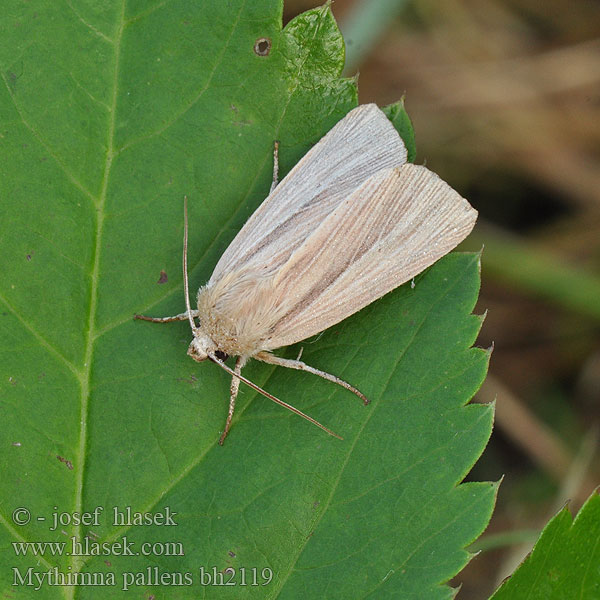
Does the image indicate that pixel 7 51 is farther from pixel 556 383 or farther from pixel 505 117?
pixel 556 383

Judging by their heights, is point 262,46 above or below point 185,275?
above

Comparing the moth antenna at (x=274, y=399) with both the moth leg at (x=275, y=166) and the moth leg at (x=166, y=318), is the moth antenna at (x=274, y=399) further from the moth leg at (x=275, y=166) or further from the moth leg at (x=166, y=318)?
the moth leg at (x=275, y=166)

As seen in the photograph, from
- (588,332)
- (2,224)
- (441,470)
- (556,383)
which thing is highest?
(2,224)

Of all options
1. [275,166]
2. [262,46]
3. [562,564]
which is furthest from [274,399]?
[262,46]

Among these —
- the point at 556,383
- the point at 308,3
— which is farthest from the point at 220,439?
the point at 308,3

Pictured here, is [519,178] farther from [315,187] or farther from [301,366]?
[301,366]

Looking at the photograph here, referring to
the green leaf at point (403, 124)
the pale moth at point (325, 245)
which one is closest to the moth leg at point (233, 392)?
the pale moth at point (325, 245)

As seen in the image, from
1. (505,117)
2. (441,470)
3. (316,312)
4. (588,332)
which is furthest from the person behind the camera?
(505,117)
